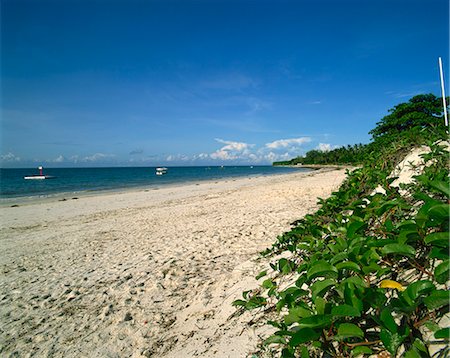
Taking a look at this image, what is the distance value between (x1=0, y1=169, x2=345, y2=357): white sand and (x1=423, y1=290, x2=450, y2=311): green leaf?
3.94ft

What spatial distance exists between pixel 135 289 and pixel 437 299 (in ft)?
12.2

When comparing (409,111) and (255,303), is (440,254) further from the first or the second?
(409,111)

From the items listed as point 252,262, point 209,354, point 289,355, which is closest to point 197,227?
point 252,262

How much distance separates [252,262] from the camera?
153 inches

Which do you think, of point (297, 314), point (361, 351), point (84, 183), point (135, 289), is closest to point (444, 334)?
point (361, 351)

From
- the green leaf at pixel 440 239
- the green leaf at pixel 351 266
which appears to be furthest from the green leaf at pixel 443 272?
the green leaf at pixel 351 266

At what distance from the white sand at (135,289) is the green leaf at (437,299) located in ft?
3.94

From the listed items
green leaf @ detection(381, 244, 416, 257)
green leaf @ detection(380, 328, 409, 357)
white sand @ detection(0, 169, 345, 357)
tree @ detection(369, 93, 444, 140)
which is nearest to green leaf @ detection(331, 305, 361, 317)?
green leaf @ detection(380, 328, 409, 357)

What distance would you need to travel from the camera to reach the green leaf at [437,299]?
989 millimetres

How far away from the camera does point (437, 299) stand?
3.30 ft

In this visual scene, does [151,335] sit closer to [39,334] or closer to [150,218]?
[39,334]

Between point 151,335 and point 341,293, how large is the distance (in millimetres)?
2186

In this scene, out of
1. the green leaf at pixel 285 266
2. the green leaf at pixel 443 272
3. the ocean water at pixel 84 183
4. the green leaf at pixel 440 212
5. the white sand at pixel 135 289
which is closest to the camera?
the green leaf at pixel 443 272

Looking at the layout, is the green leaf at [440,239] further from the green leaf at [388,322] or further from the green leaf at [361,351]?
the green leaf at [361,351]
